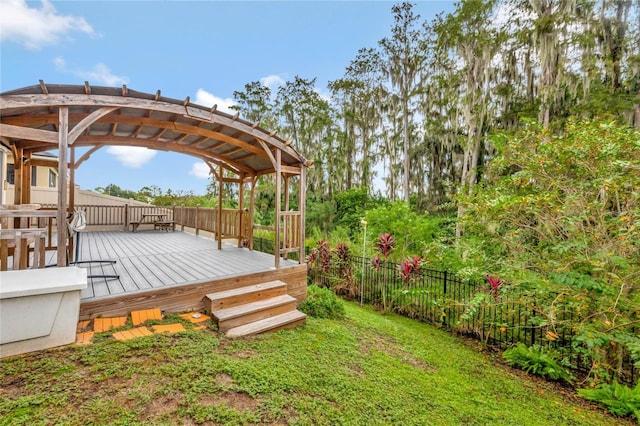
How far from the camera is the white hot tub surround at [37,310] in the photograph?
2.16m

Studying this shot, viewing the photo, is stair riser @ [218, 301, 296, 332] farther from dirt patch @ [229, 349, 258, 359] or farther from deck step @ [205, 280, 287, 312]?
dirt patch @ [229, 349, 258, 359]

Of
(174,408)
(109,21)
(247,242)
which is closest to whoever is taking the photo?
(174,408)

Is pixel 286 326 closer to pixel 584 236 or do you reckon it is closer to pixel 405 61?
pixel 584 236

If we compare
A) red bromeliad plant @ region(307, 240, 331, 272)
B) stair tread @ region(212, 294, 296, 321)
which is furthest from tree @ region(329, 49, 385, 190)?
stair tread @ region(212, 294, 296, 321)

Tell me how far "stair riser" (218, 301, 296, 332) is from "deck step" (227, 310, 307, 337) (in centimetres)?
6

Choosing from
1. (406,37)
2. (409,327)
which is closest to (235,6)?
(406,37)

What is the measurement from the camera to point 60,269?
9.14 feet

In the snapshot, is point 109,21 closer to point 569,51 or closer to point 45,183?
point 45,183

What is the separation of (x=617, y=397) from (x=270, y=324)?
3797mm

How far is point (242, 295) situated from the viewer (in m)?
3.72

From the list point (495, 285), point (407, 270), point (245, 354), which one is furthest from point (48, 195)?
Result: point (495, 285)

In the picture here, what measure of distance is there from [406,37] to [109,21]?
1148 centimetres

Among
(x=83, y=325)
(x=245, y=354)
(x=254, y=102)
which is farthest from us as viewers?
(x=254, y=102)

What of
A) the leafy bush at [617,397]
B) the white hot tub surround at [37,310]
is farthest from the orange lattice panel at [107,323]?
the leafy bush at [617,397]
